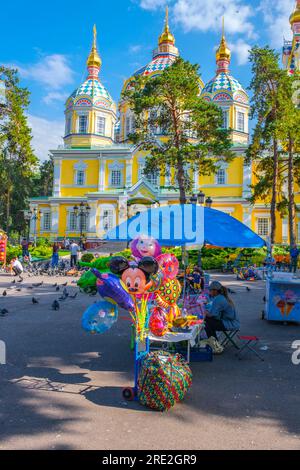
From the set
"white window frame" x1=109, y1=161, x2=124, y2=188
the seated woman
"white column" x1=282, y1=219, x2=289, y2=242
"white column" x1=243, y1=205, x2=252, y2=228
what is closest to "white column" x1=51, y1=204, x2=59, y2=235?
"white window frame" x1=109, y1=161, x2=124, y2=188

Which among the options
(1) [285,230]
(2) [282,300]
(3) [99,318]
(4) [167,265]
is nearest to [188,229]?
(4) [167,265]

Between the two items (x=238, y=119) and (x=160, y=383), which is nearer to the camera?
(x=160, y=383)

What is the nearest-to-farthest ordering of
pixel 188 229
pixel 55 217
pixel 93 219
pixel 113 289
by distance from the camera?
pixel 113 289 < pixel 188 229 < pixel 93 219 < pixel 55 217

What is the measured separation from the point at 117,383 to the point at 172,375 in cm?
115

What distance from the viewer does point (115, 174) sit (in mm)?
43750

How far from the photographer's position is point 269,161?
25.7 meters

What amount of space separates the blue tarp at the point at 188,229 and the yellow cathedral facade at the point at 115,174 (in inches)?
1221

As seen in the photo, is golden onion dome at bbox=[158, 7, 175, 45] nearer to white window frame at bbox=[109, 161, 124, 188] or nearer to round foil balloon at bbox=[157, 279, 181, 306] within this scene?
white window frame at bbox=[109, 161, 124, 188]

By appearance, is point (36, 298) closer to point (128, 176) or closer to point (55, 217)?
point (128, 176)

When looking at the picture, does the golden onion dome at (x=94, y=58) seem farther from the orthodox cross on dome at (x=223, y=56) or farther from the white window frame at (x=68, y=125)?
the orthodox cross on dome at (x=223, y=56)

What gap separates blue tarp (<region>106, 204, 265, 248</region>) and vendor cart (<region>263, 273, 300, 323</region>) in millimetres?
2108

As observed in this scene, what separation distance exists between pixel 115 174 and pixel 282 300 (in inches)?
1391

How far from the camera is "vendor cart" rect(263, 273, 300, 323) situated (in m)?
10.1

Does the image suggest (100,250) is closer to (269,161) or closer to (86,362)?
(269,161)
